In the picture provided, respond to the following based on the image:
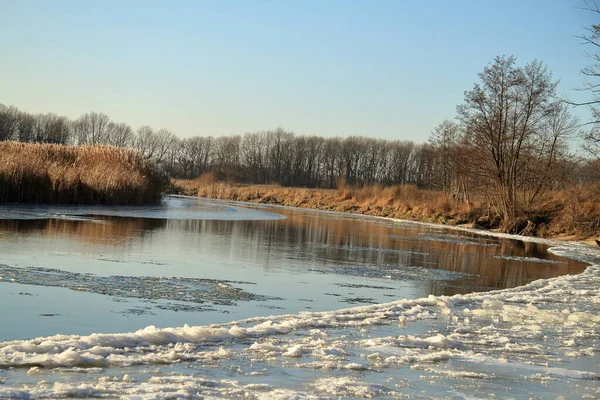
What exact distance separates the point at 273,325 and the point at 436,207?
1366 inches

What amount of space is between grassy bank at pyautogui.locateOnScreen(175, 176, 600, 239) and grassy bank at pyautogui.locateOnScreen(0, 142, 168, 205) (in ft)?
54.8

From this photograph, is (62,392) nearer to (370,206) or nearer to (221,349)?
(221,349)

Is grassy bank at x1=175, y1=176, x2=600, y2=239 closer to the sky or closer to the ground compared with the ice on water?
closer to the sky

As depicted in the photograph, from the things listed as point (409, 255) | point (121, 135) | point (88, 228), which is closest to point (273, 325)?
point (409, 255)

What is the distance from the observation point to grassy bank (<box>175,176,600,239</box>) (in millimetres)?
29156

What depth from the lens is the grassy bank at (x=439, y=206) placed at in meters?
29.2

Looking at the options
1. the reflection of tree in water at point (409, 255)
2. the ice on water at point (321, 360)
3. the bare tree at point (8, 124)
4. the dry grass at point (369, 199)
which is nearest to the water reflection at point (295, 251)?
the reflection of tree in water at point (409, 255)

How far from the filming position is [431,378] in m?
4.65

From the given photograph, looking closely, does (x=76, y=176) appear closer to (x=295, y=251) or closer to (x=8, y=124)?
(x=295, y=251)

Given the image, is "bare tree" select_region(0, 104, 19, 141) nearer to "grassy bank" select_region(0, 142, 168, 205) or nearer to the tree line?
the tree line

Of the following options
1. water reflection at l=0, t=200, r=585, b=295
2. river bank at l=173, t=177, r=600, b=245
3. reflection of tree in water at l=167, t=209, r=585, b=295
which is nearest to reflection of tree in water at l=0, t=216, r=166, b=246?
water reflection at l=0, t=200, r=585, b=295

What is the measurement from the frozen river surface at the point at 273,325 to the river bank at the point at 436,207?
680 inches

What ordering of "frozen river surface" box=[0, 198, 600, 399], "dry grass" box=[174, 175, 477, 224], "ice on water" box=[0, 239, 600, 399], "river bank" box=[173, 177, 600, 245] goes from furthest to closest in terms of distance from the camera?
"dry grass" box=[174, 175, 477, 224]
"river bank" box=[173, 177, 600, 245]
"frozen river surface" box=[0, 198, 600, 399]
"ice on water" box=[0, 239, 600, 399]

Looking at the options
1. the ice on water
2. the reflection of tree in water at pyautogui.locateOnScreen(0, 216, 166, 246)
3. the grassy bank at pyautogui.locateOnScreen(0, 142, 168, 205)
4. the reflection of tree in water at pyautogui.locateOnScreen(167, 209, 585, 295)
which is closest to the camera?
the ice on water
